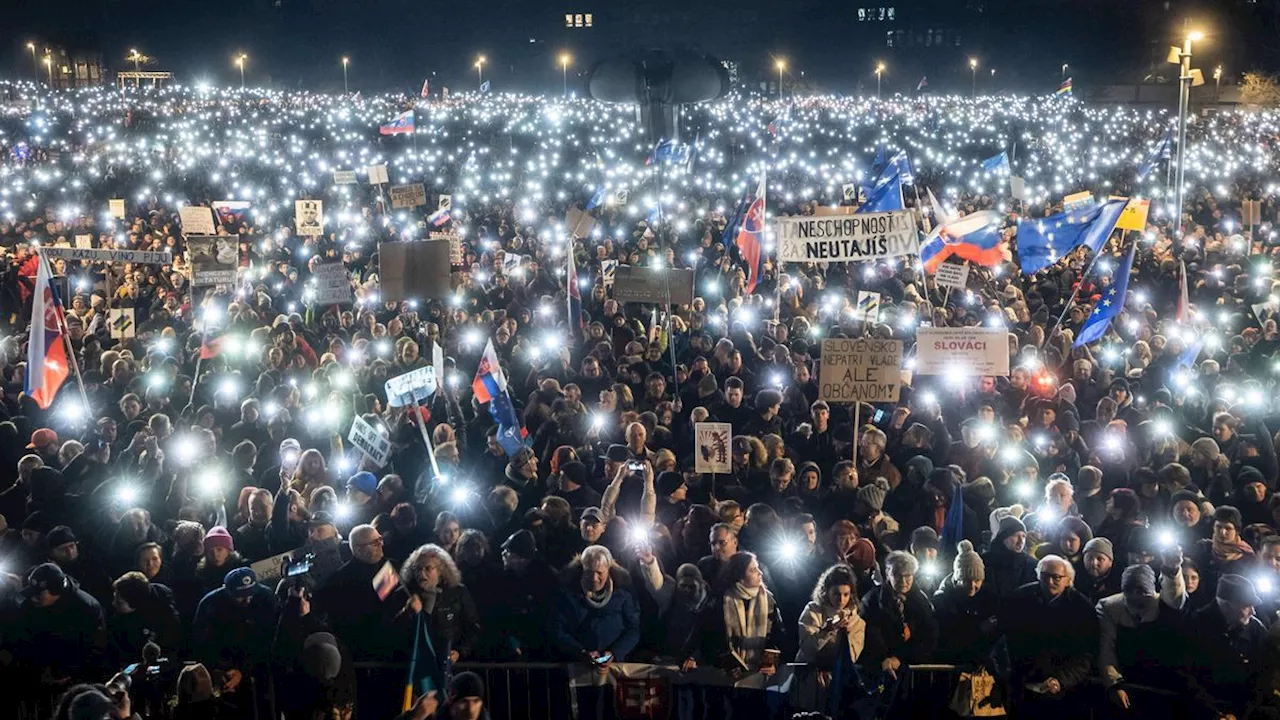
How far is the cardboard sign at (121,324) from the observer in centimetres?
1412

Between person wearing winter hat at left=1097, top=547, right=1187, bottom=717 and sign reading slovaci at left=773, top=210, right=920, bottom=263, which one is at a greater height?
sign reading slovaci at left=773, top=210, right=920, bottom=263

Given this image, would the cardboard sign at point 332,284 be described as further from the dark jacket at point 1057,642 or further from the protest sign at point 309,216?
the dark jacket at point 1057,642

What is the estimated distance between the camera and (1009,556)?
23.9 feet

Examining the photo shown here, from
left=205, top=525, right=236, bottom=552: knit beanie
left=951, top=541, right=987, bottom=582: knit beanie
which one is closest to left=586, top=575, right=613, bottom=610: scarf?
left=951, top=541, right=987, bottom=582: knit beanie

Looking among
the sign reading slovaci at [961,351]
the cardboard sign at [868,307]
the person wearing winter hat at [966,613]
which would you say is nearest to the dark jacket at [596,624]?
the person wearing winter hat at [966,613]

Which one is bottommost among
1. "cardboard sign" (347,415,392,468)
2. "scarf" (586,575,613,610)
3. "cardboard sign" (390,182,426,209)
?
"scarf" (586,575,613,610)

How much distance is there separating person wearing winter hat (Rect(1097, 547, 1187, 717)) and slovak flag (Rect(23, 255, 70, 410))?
8.95 meters

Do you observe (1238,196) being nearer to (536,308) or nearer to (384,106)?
(536,308)

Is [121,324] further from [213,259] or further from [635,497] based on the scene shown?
[635,497]

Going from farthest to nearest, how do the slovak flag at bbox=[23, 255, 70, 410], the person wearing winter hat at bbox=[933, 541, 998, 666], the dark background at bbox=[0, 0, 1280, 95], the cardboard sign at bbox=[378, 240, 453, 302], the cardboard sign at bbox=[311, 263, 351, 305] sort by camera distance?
the dark background at bbox=[0, 0, 1280, 95] < the cardboard sign at bbox=[311, 263, 351, 305] < the cardboard sign at bbox=[378, 240, 453, 302] < the slovak flag at bbox=[23, 255, 70, 410] < the person wearing winter hat at bbox=[933, 541, 998, 666]

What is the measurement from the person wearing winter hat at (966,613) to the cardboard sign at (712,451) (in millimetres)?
2463

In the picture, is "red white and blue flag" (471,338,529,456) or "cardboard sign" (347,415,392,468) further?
"red white and blue flag" (471,338,529,456)

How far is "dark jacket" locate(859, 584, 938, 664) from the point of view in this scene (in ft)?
21.4

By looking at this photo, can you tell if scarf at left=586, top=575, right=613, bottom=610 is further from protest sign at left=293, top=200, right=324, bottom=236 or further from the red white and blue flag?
protest sign at left=293, top=200, right=324, bottom=236
